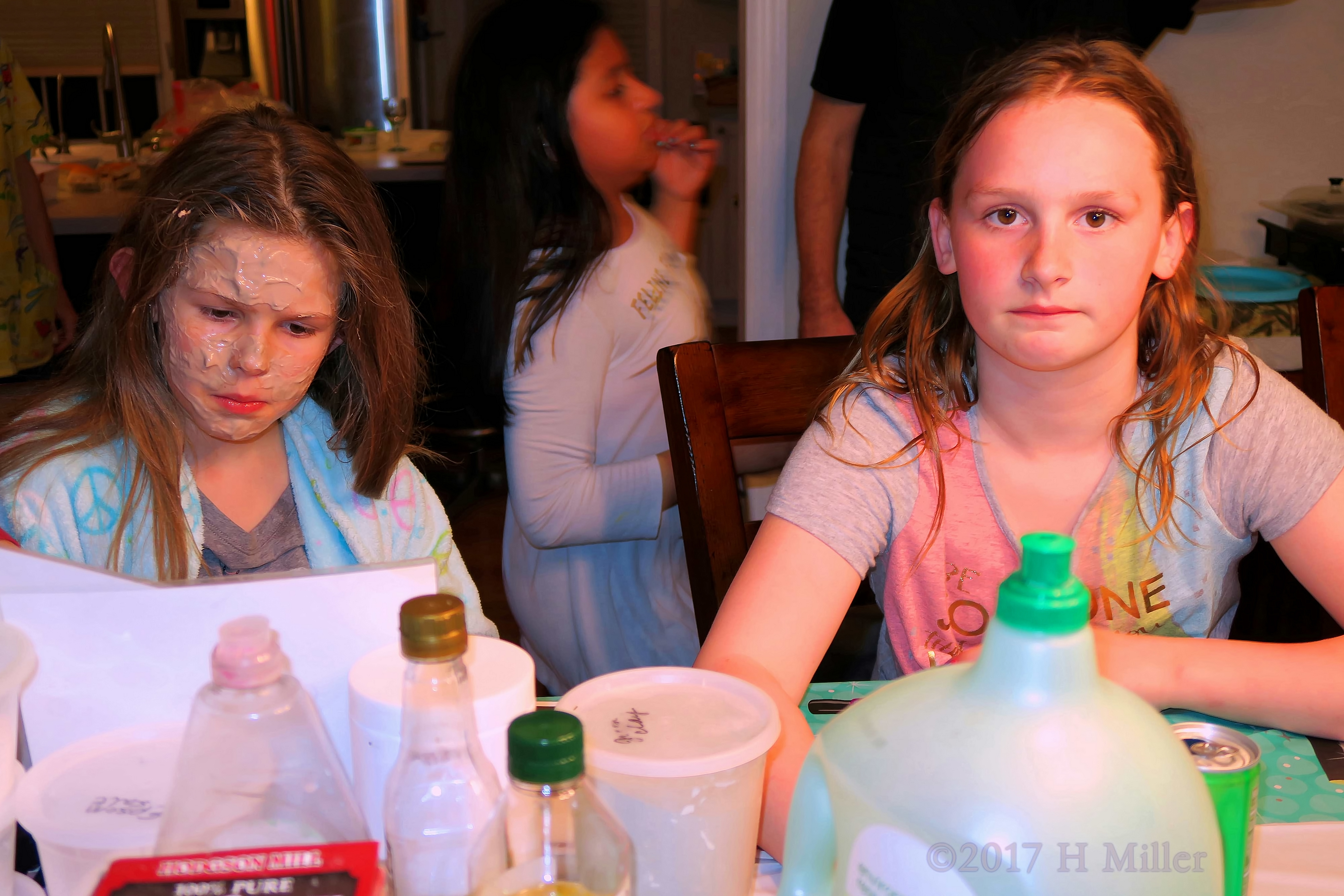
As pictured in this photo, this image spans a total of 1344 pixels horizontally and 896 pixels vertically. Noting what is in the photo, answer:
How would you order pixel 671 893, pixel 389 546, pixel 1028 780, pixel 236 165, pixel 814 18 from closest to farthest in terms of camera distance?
pixel 1028 780 < pixel 671 893 < pixel 236 165 < pixel 389 546 < pixel 814 18

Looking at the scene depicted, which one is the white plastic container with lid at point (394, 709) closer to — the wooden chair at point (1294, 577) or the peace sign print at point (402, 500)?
the peace sign print at point (402, 500)

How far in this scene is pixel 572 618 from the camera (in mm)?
1623

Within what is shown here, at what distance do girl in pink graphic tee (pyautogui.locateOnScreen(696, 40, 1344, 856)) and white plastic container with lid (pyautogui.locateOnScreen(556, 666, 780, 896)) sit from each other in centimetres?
32

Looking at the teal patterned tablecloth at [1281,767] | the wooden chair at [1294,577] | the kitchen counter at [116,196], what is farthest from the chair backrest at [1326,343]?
the kitchen counter at [116,196]

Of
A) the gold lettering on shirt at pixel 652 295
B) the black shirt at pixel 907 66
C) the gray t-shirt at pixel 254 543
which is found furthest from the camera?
the black shirt at pixel 907 66

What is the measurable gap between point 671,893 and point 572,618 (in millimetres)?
1082

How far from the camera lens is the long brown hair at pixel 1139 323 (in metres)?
1.03

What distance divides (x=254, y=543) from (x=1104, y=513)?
860mm

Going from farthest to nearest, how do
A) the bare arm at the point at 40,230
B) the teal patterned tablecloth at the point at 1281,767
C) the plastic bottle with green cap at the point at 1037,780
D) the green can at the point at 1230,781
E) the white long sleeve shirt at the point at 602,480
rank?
the bare arm at the point at 40,230 < the white long sleeve shirt at the point at 602,480 < the teal patterned tablecloth at the point at 1281,767 < the green can at the point at 1230,781 < the plastic bottle with green cap at the point at 1037,780

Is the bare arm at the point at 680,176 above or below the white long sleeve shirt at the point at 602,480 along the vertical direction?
above

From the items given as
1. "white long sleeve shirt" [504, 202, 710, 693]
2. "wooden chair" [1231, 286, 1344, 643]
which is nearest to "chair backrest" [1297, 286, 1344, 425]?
"wooden chair" [1231, 286, 1344, 643]

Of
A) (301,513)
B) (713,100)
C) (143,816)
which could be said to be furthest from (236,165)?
(713,100)

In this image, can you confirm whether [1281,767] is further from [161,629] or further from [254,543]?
[254,543]

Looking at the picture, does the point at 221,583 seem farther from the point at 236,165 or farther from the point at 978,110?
the point at 978,110
